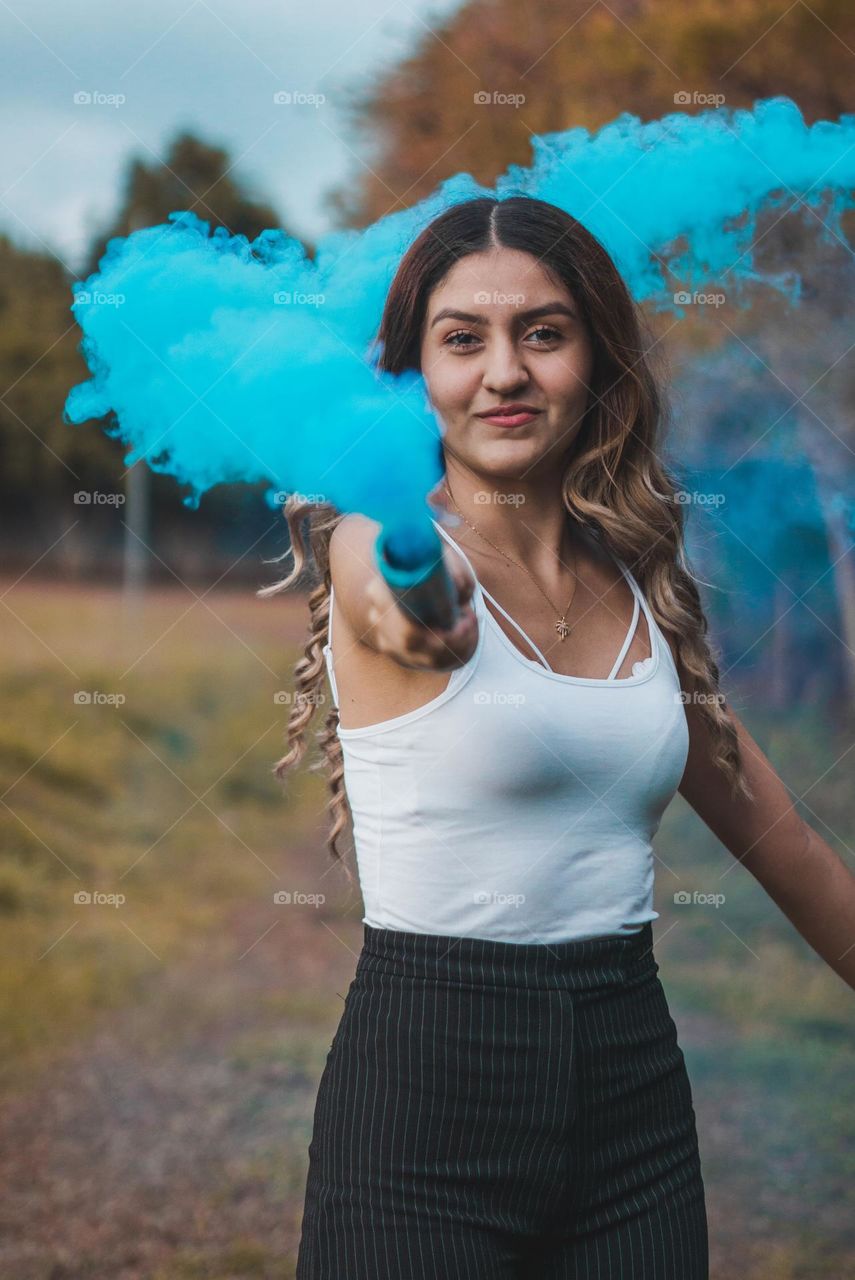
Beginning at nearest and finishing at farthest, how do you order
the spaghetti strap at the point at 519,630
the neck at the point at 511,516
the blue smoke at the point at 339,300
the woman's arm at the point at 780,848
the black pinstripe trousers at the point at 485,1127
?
the blue smoke at the point at 339,300 < the black pinstripe trousers at the point at 485,1127 < the spaghetti strap at the point at 519,630 < the neck at the point at 511,516 < the woman's arm at the point at 780,848

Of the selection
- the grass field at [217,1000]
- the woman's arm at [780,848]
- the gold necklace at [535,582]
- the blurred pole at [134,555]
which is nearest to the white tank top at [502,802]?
the gold necklace at [535,582]

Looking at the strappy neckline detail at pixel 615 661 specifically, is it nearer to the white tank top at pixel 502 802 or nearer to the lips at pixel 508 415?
the white tank top at pixel 502 802

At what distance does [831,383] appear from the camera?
5.45 metres

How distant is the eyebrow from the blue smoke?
0.28 feet

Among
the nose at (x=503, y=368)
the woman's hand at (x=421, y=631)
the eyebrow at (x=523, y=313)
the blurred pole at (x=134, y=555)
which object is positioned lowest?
the woman's hand at (x=421, y=631)

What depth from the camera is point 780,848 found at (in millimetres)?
1944

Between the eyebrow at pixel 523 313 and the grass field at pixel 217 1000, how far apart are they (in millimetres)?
1024

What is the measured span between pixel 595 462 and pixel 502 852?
2.10 ft

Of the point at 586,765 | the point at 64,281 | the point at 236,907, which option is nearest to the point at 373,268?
the point at 586,765

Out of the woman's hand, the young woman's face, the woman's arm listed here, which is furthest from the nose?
the woman's arm

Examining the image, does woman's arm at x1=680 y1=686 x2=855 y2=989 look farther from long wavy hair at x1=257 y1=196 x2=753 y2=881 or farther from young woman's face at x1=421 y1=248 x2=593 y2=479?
young woman's face at x1=421 y1=248 x2=593 y2=479

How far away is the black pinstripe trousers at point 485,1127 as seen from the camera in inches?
58.0

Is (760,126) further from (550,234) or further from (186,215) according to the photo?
(186,215)

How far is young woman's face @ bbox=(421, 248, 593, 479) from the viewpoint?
166cm
